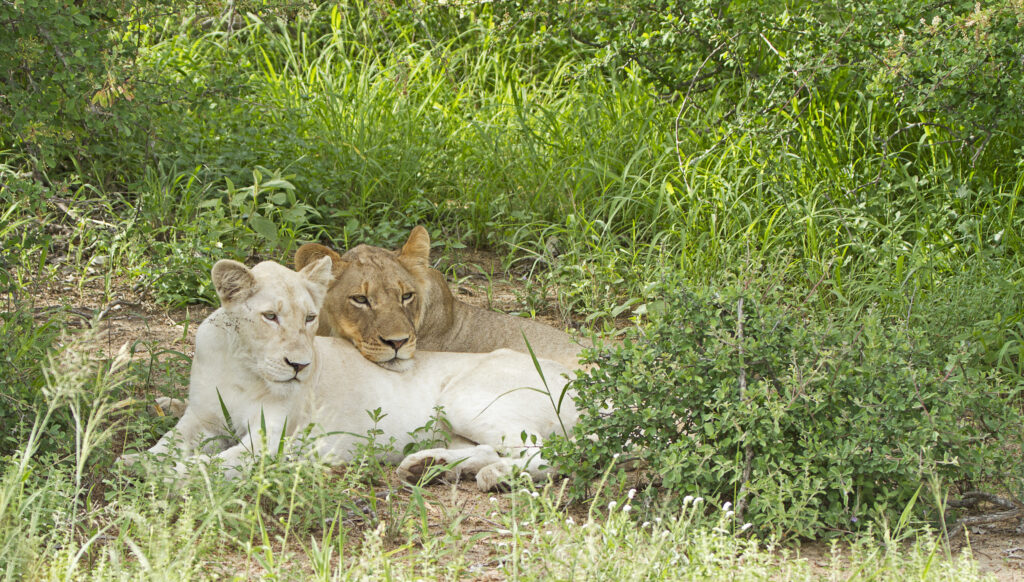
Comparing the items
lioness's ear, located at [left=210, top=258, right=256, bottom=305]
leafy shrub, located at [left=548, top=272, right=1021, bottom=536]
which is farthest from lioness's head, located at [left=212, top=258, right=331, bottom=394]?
leafy shrub, located at [left=548, top=272, right=1021, bottom=536]

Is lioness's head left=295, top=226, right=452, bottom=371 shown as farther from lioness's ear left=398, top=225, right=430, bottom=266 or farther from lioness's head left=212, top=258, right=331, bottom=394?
lioness's head left=212, top=258, right=331, bottom=394

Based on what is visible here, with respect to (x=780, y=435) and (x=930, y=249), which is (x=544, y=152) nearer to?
(x=930, y=249)

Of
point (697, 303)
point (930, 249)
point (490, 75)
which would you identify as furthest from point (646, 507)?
point (490, 75)

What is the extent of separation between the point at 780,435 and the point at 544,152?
A: 4.28 metres

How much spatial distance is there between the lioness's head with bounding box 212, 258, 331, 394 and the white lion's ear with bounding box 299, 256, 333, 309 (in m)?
0.17

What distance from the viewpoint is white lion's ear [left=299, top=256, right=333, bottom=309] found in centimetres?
413

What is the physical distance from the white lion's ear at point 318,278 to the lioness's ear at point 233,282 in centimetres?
28

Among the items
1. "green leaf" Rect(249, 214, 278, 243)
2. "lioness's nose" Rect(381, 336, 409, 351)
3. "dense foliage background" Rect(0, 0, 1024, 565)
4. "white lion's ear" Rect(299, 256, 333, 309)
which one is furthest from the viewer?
"green leaf" Rect(249, 214, 278, 243)

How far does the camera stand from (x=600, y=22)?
7113 millimetres

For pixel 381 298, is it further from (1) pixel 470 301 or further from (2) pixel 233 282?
(1) pixel 470 301

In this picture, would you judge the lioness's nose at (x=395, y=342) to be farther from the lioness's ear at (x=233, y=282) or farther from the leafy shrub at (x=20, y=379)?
the leafy shrub at (x=20, y=379)

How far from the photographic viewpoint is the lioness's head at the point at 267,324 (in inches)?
152

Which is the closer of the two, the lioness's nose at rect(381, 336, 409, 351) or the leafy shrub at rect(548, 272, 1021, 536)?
the leafy shrub at rect(548, 272, 1021, 536)

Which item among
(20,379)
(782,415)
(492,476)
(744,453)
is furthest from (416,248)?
(782,415)
